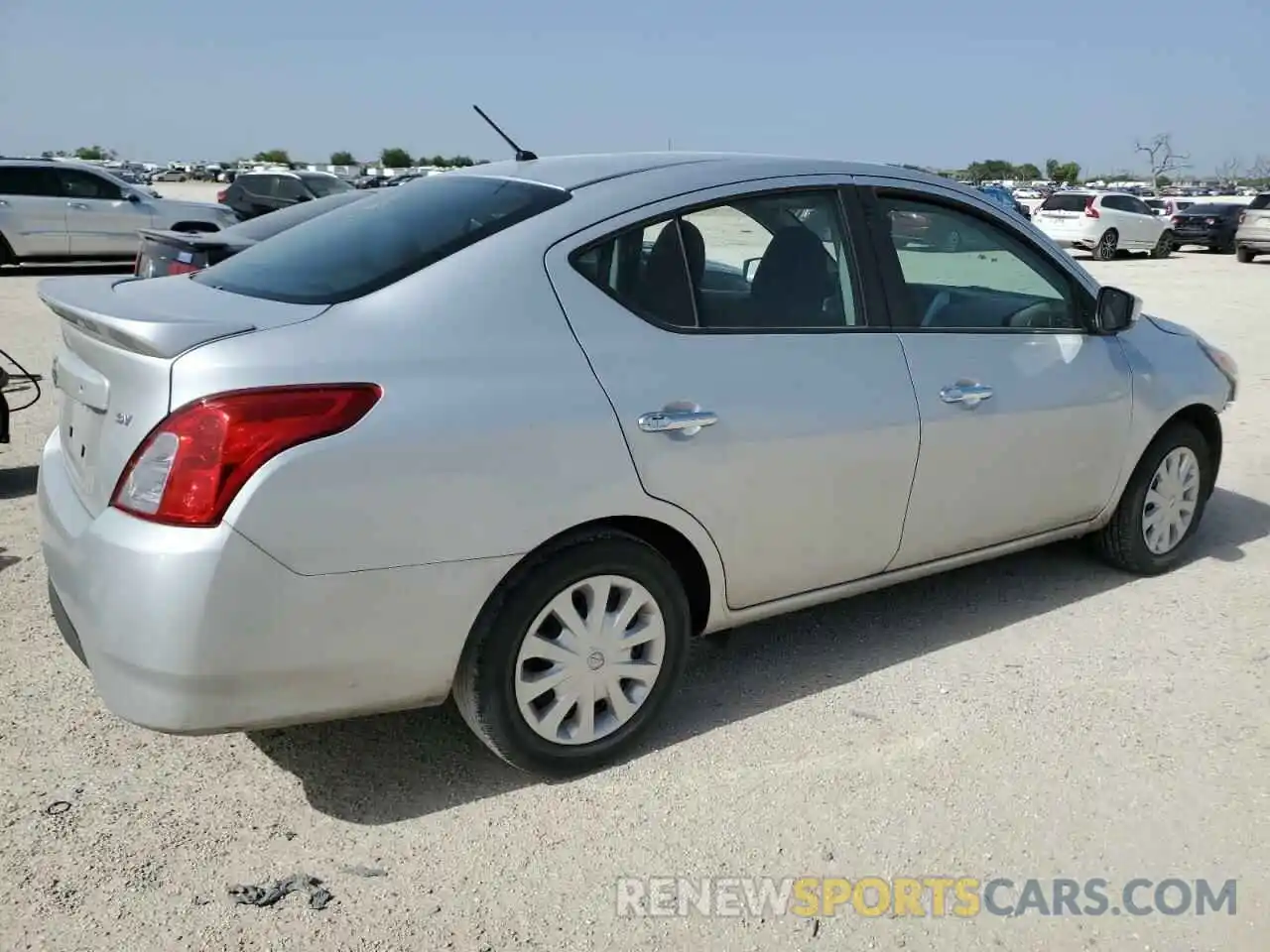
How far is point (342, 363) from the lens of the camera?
8.63 ft

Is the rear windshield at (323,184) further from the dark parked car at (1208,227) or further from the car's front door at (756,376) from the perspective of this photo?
the car's front door at (756,376)

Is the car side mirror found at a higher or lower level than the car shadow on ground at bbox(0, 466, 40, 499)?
higher

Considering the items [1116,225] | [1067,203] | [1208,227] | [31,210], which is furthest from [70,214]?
[1208,227]

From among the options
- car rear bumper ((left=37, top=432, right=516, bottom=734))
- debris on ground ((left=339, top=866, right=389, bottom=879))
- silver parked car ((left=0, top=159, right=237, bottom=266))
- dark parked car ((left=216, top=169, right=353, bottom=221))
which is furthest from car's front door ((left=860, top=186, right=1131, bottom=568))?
dark parked car ((left=216, top=169, right=353, bottom=221))

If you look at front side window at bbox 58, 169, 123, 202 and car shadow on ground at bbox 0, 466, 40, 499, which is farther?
front side window at bbox 58, 169, 123, 202

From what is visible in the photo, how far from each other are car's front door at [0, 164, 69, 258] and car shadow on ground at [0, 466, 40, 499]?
42.2 feet

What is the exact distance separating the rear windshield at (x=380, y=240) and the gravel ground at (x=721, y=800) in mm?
1337

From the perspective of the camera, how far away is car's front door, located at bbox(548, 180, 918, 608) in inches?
121

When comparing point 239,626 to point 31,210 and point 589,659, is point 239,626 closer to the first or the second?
point 589,659

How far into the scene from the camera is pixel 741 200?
348 cm

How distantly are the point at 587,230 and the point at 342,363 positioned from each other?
83 cm

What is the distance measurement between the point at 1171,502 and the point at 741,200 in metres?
2.55

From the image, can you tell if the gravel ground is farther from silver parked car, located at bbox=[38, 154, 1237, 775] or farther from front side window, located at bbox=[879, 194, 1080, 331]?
front side window, located at bbox=[879, 194, 1080, 331]

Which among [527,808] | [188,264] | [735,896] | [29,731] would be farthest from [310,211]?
[735,896]
